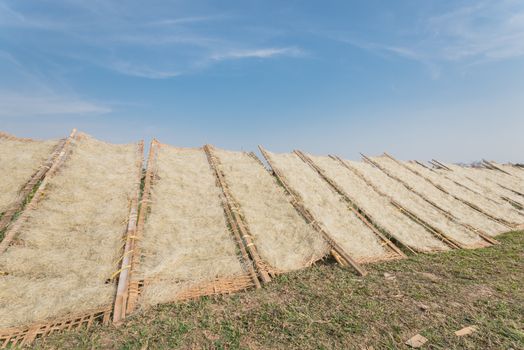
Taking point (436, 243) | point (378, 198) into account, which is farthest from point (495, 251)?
point (378, 198)

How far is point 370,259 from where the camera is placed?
6.85 metres

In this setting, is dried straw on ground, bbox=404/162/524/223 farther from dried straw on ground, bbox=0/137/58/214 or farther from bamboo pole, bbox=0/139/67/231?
dried straw on ground, bbox=0/137/58/214

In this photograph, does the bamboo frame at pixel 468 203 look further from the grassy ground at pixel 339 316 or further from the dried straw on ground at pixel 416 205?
the grassy ground at pixel 339 316

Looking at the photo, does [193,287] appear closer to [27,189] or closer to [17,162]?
[27,189]

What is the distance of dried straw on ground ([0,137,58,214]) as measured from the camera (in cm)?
673

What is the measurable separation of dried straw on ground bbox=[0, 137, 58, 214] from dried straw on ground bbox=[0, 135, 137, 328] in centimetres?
68

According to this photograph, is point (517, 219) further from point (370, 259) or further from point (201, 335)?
point (201, 335)

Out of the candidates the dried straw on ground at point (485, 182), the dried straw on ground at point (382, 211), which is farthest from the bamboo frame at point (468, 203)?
the dried straw on ground at point (382, 211)

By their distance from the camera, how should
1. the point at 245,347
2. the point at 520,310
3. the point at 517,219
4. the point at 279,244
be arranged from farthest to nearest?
the point at 517,219
the point at 279,244
the point at 520,310
the point at 245,347

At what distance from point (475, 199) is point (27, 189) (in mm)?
16551

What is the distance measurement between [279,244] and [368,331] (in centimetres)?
291

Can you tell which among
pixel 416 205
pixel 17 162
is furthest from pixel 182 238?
pixel 416 205

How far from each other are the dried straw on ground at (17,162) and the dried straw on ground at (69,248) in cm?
68

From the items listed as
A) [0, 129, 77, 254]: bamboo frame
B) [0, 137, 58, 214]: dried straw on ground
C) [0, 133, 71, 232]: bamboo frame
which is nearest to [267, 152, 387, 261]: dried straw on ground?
[0, 129, 77, 254]: bamboo frame
